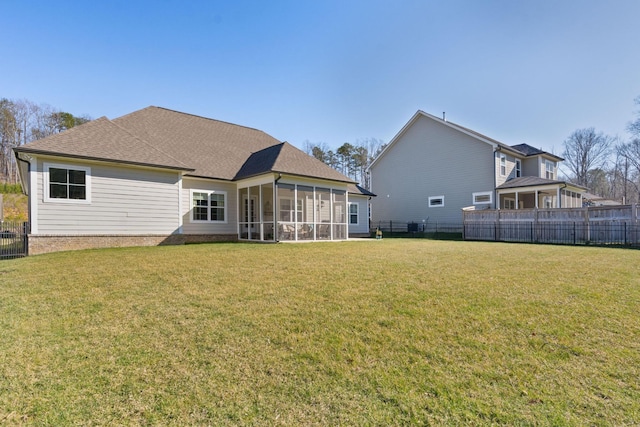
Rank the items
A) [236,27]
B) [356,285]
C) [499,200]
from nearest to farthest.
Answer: [356,285], [236,27], [499,200]

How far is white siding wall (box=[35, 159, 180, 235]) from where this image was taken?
34.9 feet

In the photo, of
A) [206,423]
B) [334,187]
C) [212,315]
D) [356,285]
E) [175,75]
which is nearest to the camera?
[206,423]

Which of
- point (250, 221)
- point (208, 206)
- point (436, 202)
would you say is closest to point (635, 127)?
point (436, 202)

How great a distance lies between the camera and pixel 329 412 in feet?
7.42

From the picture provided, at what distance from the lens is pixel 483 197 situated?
21031mm

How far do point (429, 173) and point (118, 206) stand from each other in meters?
20.5

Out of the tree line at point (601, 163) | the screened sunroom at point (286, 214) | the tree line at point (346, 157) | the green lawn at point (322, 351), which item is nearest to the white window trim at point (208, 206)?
the screened sunroom at point (286, 214)

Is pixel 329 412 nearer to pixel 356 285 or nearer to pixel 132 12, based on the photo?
pixel 356 285

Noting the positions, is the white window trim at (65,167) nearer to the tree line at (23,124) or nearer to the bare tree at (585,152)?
→ the tree line at (23,124)

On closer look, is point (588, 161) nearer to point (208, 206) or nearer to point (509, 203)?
point (509, 203)

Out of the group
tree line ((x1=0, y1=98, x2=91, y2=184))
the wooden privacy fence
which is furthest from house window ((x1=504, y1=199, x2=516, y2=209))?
tree line ((x1=0, y1=98, x2=91, y2=184))

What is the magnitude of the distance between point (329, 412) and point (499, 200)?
2264 cm

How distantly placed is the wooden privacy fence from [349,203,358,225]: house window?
7185mm

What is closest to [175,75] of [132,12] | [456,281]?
[132,12]
